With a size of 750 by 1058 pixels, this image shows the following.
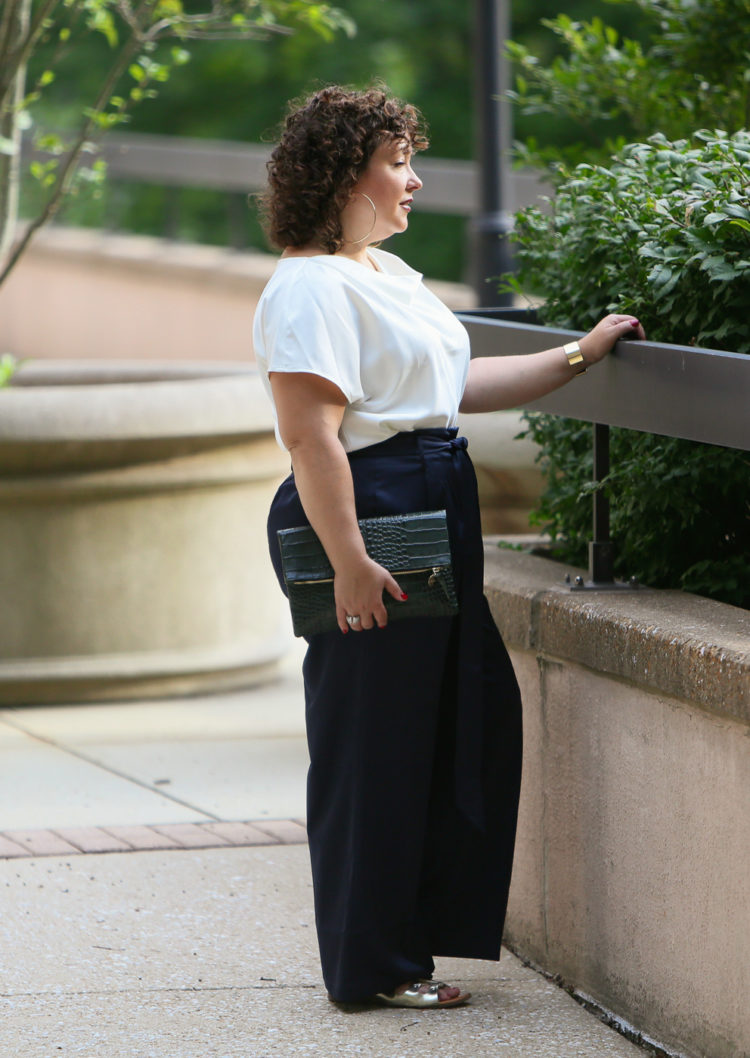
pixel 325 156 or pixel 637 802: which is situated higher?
pixel 325 156

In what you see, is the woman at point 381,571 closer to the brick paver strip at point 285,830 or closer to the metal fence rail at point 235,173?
the brick paver strip at point 285,830

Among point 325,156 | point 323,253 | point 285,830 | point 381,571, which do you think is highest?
point 325,156

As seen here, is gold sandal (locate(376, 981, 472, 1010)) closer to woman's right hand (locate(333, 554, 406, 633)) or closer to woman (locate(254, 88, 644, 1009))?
woman (locate(254, 88, 644, 1009))

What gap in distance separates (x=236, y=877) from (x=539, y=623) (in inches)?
Answer: 45.0

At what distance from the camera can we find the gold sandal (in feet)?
10.7

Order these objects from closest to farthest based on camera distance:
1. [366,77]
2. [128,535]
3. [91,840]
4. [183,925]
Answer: [183,925] < [91,840] < [128,535] < [366,77]

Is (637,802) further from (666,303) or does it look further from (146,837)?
(146,837)

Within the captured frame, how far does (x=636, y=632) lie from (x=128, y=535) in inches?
127

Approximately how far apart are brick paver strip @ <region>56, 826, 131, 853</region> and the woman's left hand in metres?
1.85

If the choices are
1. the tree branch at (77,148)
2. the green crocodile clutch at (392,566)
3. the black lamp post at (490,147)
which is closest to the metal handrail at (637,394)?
the green crocodile clutch at (392,566)

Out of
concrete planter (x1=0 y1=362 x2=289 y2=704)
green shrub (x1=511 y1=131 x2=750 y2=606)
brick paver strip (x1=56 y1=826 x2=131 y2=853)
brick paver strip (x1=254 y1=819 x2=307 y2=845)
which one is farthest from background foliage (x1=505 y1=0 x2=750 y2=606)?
concrete planter (x1=0 y1=362 x2=289 y2=704)

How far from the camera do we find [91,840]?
4371 millimetres

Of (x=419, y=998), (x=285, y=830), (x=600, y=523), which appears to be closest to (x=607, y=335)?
(x=600, y=523)

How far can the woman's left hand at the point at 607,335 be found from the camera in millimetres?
3283
